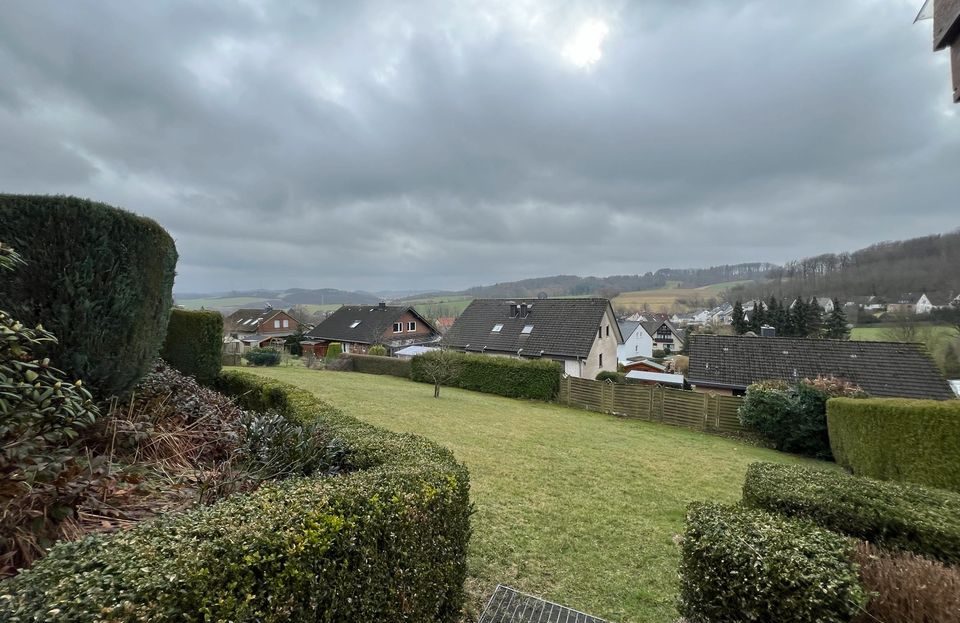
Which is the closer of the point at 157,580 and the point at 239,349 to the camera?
the point at 157,580

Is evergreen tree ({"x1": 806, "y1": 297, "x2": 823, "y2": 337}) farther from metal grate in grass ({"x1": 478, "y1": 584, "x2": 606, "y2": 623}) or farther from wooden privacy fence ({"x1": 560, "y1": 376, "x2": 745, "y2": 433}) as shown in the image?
metal grate in grass ({"x1": 478, "y1": 584, "x2": 606, "y2": 623})

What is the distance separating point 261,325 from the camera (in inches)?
1812

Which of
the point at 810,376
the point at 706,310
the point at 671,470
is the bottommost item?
the point at 671,470

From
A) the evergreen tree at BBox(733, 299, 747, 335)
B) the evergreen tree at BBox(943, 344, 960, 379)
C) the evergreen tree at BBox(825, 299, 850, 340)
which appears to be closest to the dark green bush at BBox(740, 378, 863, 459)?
the evergreen tree at BBox(943, 344, 960, 379)

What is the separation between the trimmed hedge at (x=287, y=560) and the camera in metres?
1.49

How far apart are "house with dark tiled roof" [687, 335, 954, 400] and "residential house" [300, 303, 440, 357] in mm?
22614

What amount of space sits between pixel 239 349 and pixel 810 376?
3392cm

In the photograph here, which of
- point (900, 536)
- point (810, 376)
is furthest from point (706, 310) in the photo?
point (900, 536)

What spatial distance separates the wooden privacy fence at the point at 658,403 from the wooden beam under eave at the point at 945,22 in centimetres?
1146

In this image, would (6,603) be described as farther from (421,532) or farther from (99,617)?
(421,532)

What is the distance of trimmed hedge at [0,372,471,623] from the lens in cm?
149

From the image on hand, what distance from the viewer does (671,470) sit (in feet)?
24.9

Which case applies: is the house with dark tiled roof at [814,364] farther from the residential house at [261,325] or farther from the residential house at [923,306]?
the residential house at [261,325]

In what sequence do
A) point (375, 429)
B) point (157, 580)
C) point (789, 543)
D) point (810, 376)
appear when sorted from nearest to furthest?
point (157, 580) → point (789, 543) → point (375, 429) → point (810, 376)
